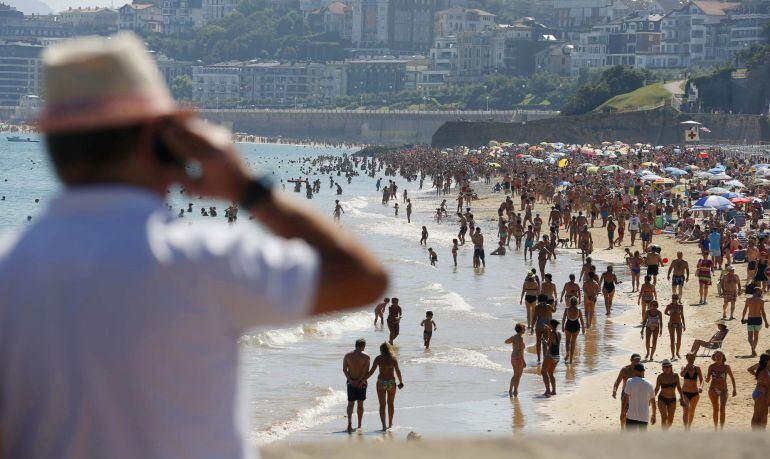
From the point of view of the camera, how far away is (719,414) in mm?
12406

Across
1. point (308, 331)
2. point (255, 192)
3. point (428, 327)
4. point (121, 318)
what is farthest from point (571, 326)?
point (121, 318)

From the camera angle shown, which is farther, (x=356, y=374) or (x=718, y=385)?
(x=356, y=374)

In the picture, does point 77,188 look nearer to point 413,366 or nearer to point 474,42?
point 413,366

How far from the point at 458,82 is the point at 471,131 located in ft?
221

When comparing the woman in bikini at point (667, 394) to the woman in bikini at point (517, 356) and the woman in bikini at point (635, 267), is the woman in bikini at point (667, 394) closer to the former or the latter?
the woman in bikini at point (517, 356)

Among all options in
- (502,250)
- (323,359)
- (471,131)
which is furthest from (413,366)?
(471,131)

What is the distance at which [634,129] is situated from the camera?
294 ft

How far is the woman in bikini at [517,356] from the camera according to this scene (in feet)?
47.3

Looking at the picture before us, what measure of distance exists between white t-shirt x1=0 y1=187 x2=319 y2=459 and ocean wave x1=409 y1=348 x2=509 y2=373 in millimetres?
15365

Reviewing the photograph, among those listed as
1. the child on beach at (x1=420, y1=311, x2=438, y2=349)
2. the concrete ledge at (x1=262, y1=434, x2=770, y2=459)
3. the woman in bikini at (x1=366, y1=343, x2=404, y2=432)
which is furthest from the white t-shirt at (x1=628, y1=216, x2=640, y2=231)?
the concrete ledge at (x1=262, y1=434, x2=770, y2=459)

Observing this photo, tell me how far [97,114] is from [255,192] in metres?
0.25

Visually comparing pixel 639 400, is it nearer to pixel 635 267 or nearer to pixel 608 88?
pixel 635 267

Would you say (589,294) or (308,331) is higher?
(589,294)

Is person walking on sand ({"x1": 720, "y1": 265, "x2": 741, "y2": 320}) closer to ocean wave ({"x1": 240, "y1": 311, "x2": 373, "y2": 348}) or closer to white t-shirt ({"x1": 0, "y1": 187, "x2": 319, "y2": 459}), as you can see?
ocean wave ({"x1": 240, "y1": 311, "x2": 373, "y2": 348})
